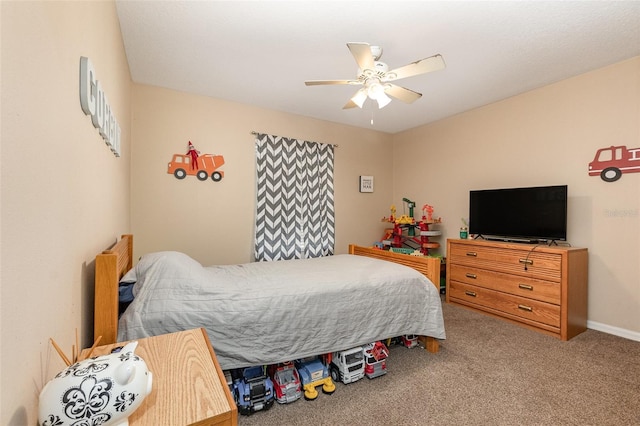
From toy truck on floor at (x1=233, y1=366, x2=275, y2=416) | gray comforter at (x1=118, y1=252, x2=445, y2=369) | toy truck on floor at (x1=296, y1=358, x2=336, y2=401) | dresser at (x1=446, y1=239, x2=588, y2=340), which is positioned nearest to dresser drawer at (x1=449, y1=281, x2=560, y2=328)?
dresser at (x1=446, y1=239, x2=588, y2=340)

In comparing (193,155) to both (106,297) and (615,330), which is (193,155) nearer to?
(106,297)

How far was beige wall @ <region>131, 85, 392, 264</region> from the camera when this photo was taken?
2.98m

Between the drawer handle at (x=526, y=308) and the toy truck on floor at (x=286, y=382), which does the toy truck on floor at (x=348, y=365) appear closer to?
the toy truck on floor at (x=286, y=382)

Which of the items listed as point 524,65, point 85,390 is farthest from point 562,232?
point 85,390

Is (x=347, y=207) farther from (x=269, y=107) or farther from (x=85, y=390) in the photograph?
(x=85, y=390)

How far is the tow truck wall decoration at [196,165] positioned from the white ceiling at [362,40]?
0.70 m

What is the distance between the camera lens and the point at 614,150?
260 cm

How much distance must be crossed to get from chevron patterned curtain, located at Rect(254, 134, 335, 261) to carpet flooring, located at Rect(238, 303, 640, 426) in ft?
6.10

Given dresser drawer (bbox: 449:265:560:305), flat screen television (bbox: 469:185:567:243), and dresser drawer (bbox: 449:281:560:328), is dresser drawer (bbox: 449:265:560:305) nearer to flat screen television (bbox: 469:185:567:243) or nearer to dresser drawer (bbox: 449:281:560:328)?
dresser drawer (bbox: 449:281:560:328)

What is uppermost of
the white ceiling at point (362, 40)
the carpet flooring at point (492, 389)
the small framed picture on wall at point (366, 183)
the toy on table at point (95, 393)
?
the white ceiling at point (362, 40)

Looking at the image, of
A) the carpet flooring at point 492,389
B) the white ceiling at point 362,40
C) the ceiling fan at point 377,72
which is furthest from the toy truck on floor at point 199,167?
the carpet flooring at point 492,389

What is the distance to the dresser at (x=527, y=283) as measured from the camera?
→ 8.32 ft

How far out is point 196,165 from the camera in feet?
10.6

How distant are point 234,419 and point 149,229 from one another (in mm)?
2811
